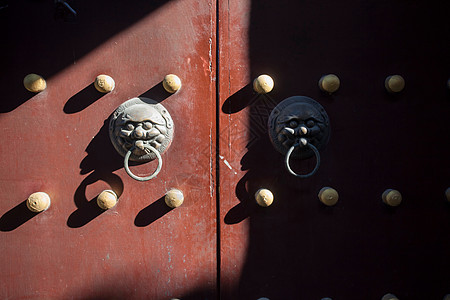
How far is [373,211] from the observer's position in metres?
0.80

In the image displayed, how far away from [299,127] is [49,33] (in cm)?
68

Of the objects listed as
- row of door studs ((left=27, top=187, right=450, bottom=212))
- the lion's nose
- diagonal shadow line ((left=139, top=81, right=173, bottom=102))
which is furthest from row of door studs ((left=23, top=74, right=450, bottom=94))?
row of door studs ((left=27, top=187, right=450, bottom=212))

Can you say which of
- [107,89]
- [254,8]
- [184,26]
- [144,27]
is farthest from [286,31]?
[107,89]

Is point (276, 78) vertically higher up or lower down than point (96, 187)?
higher up

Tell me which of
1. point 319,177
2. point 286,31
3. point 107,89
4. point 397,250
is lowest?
point 397,250

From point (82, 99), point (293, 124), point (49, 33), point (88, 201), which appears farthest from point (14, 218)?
point (293, 124)

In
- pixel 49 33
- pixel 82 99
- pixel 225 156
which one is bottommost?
pixel 225 156

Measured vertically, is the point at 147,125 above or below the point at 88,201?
above

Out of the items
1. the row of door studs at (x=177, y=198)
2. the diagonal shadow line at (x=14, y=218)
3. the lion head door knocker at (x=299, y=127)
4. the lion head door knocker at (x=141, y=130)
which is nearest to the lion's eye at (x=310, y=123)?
the lion head door knocker at (x=299, y=127)

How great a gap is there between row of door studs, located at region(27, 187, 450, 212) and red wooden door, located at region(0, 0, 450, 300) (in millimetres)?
24

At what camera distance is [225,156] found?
0.79 m

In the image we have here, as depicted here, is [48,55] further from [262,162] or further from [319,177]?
[319,177]

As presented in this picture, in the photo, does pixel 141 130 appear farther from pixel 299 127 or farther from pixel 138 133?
pixel 299 127

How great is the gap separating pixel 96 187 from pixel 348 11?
0.80 m
